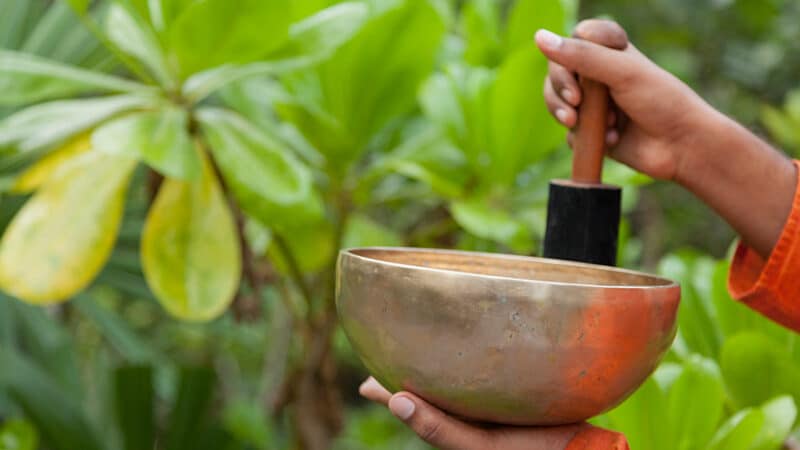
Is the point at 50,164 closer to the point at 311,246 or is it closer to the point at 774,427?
the point at 311,246

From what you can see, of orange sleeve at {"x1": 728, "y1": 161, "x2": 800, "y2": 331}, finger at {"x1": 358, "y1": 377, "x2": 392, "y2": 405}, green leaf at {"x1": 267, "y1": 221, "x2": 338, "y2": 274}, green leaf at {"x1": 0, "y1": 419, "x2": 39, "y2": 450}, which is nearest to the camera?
finger at {"x1": 358, "y1": 377, "x2": 392, "y2": 405}

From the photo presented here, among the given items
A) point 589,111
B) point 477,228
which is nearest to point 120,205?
point 477,228

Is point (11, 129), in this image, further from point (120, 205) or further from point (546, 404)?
point (546, 404)

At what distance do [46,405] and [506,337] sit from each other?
79cm

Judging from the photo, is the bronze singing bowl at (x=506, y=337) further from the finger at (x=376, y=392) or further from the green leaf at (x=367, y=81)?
the green leaf at (x=367, y=81)

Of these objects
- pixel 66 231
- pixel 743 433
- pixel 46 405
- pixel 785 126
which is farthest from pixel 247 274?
pixel 785 126

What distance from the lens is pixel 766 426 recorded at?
0.65 metres

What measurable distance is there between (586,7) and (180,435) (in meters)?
1.48

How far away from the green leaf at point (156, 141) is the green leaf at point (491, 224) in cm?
26

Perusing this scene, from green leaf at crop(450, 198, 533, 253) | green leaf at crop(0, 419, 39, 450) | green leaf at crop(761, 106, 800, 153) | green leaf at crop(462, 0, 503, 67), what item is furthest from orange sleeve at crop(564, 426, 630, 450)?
green leaf at crop(761, 106, 800, 153)

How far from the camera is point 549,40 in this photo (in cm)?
60

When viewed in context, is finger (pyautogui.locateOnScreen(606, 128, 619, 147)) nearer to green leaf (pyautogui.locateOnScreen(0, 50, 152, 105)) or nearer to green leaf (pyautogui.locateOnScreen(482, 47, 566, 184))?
green leaf (pyautogui.locateOnScreen(482, 47, 566, 184))

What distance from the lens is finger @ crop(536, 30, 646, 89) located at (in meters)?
0.60

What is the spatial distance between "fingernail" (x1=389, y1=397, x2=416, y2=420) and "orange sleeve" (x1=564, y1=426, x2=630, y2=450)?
0.09 m
